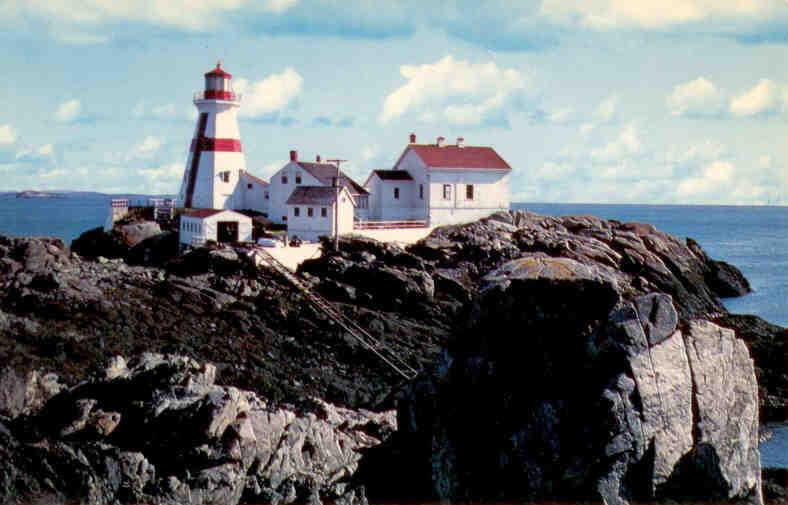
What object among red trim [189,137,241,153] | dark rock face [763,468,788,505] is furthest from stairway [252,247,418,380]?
red trim [189,137,241,153]

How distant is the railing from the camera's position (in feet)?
133

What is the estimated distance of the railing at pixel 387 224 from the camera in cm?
4056

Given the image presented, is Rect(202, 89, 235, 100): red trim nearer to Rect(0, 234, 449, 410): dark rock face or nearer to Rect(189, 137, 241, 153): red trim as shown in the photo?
Rect(189, 137, 241, 153): red trim

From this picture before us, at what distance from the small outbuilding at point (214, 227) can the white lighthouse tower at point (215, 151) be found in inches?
193

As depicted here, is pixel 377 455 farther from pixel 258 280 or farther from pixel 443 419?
pixel 258 280

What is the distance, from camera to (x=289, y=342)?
28.2m

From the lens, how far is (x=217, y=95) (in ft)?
144

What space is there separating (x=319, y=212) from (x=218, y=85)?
948 cm

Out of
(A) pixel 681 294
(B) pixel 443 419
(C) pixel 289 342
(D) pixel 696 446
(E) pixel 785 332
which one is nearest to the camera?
(D) pixel 696 446

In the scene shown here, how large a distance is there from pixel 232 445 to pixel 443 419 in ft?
12.8

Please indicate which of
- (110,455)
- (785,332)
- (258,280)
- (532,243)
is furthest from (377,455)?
(532,243)

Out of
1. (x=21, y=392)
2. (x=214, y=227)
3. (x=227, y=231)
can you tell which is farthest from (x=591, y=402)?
(x=227, y=231)

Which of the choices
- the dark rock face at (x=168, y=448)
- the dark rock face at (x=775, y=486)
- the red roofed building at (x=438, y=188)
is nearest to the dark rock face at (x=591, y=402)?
the dark rock face at (x=775, y=486)

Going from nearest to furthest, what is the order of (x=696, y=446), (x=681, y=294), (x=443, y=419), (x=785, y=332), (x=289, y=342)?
1. (x=696, y=446)
2. (x=443, y=419)
3. (x=289, y=342)
4. (x=785, y=332)
5. (x=681, y=294)
